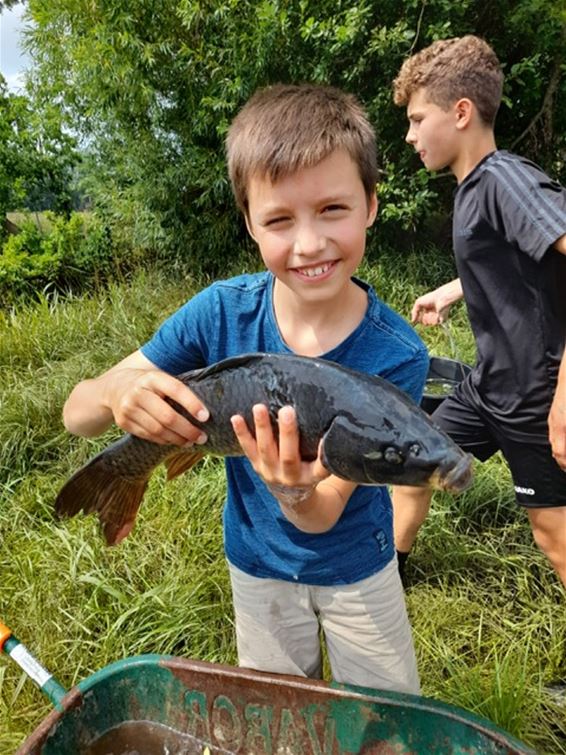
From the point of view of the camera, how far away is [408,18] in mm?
6336

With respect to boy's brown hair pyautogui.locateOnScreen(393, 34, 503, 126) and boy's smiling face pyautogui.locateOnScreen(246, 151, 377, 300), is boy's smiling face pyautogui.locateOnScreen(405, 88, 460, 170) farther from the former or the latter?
boy's smiling face pyautogui.locateOnScreen(246, 151, 377, 300)

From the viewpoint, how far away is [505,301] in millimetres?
2531

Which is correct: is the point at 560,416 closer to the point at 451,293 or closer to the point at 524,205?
the point at 524,205

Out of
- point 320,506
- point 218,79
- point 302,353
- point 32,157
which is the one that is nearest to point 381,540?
point 320,506

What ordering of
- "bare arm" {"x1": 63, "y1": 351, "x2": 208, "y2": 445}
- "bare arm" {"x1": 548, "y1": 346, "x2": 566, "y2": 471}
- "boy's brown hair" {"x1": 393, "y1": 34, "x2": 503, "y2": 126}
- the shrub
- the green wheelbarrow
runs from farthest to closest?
the shrub, "boy's brown hair" {"x1": 393, "y1": 34, "x2": 503, "y2": 126}, "bare arm" {"x1": 548, "y1": 346, "x2": 566, "y2": 471}, the green wheelbarrow, "bare arm" {"x1": 63, "y1": 351, "x2": 208, "y2": 445}

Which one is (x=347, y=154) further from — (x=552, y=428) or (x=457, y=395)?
(x=457, y=395)

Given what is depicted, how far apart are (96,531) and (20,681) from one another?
3.06 feet

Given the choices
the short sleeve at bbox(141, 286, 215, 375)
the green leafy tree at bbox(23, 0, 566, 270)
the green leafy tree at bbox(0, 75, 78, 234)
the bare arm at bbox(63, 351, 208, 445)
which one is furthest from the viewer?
the green leafy tree at bbox(0, 75, 78, 234)

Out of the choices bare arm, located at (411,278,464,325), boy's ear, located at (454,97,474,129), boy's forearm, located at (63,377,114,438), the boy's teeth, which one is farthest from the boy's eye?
bare arm, located at (411,278,464,325)

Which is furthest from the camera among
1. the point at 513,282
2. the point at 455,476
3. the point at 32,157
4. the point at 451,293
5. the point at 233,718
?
the point at 32,157

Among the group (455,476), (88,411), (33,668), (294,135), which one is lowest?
(33,668)

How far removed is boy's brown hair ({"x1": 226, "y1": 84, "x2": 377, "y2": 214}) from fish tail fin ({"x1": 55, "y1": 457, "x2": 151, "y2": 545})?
0.76 metres

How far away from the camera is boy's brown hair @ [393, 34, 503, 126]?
2.95 m

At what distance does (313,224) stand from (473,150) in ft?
5.54
